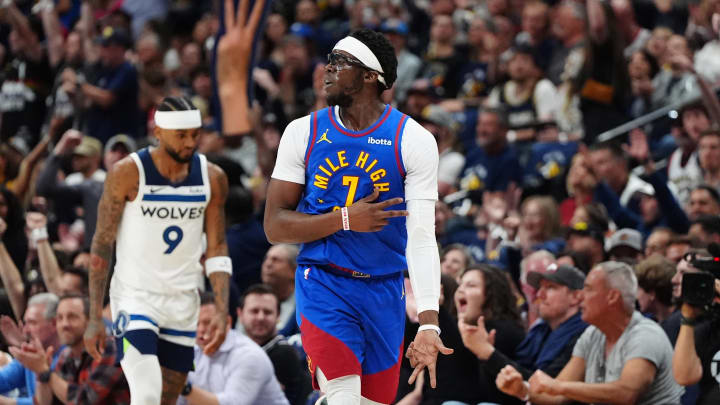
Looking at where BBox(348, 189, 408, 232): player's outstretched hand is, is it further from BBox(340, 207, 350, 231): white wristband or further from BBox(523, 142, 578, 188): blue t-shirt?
BBox(523, 142, 578, 188): blue t-shirt

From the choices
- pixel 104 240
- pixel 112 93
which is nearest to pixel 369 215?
pixel 104 240

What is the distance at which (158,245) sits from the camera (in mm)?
6902

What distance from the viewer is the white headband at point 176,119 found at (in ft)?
22.7

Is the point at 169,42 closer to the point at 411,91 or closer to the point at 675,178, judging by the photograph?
the point at 411,91

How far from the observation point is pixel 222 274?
7180 mm

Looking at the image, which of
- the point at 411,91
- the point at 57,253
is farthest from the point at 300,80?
the point at 57,253

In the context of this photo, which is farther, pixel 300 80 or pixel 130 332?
pixel 300 80

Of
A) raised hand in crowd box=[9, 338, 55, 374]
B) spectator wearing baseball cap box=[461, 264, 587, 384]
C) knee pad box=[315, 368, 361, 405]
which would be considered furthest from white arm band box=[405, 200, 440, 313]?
raised hand in crowd box=[9, 338, 55, 374]

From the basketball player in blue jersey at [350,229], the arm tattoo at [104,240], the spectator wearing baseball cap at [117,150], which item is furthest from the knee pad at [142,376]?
the spectator wearing baseball cap at [117,150]

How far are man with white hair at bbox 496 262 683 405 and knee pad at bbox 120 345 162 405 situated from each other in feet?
6.87

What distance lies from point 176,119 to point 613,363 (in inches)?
Answer: 121

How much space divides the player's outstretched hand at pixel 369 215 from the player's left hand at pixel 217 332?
2.27 metres

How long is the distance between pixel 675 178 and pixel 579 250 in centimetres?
212

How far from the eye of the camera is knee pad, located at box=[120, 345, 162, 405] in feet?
21.7
